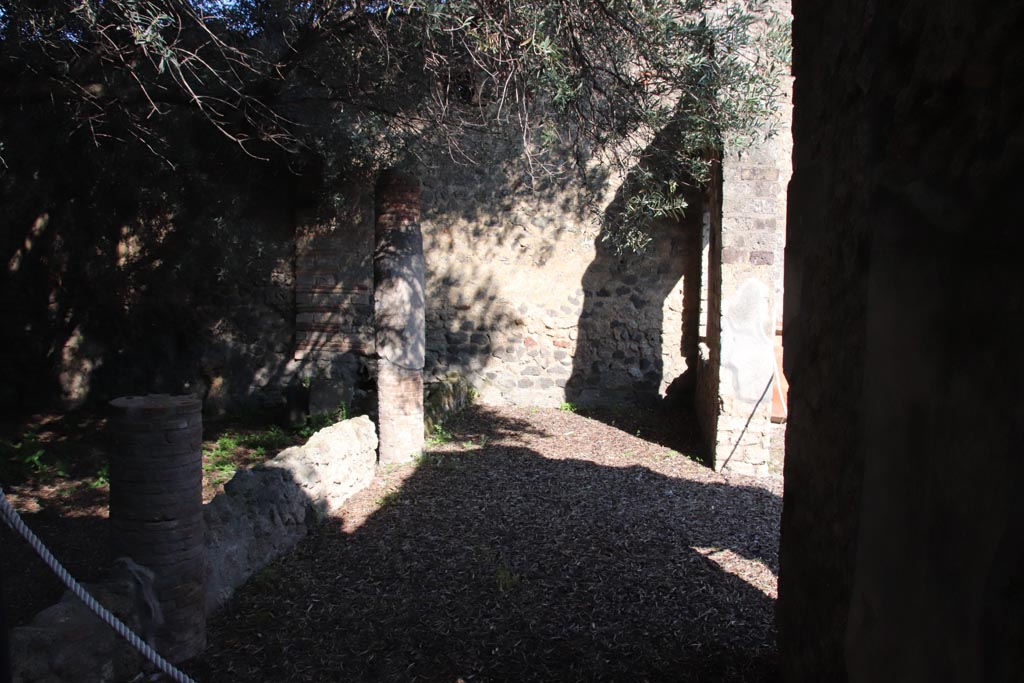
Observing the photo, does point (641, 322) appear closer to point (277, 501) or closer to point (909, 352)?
point (277, 501)

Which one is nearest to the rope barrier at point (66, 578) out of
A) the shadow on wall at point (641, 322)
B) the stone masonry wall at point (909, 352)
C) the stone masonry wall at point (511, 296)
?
the stone masonry wall at point (909, 352)

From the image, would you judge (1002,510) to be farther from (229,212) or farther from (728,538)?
(229,212)

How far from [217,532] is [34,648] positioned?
4.27 feet

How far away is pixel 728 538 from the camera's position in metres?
4.79

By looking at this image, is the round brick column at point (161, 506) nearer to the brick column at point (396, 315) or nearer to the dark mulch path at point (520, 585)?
the dark mulch path at point (520, 585)

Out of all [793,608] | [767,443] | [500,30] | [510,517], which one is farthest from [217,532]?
[767,443]

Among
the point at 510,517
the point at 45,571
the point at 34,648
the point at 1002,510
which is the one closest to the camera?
the point at 1002,510

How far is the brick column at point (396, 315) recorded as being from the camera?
20.6 feet

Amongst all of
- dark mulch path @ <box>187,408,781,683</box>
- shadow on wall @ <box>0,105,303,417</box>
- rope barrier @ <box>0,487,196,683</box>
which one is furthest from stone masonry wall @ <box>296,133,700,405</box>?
rope barrier @ <box>0,487,196,683</box>

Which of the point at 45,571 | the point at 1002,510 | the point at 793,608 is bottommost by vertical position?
the point at 45,571

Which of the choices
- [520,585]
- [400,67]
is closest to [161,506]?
[520,585]

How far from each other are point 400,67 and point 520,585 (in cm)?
373

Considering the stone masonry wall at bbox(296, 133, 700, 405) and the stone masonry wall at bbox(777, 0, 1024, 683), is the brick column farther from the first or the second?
the stone masonry wall at bbox(777, 0, 1024, 683)

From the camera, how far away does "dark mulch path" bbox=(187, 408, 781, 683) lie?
3.25m
